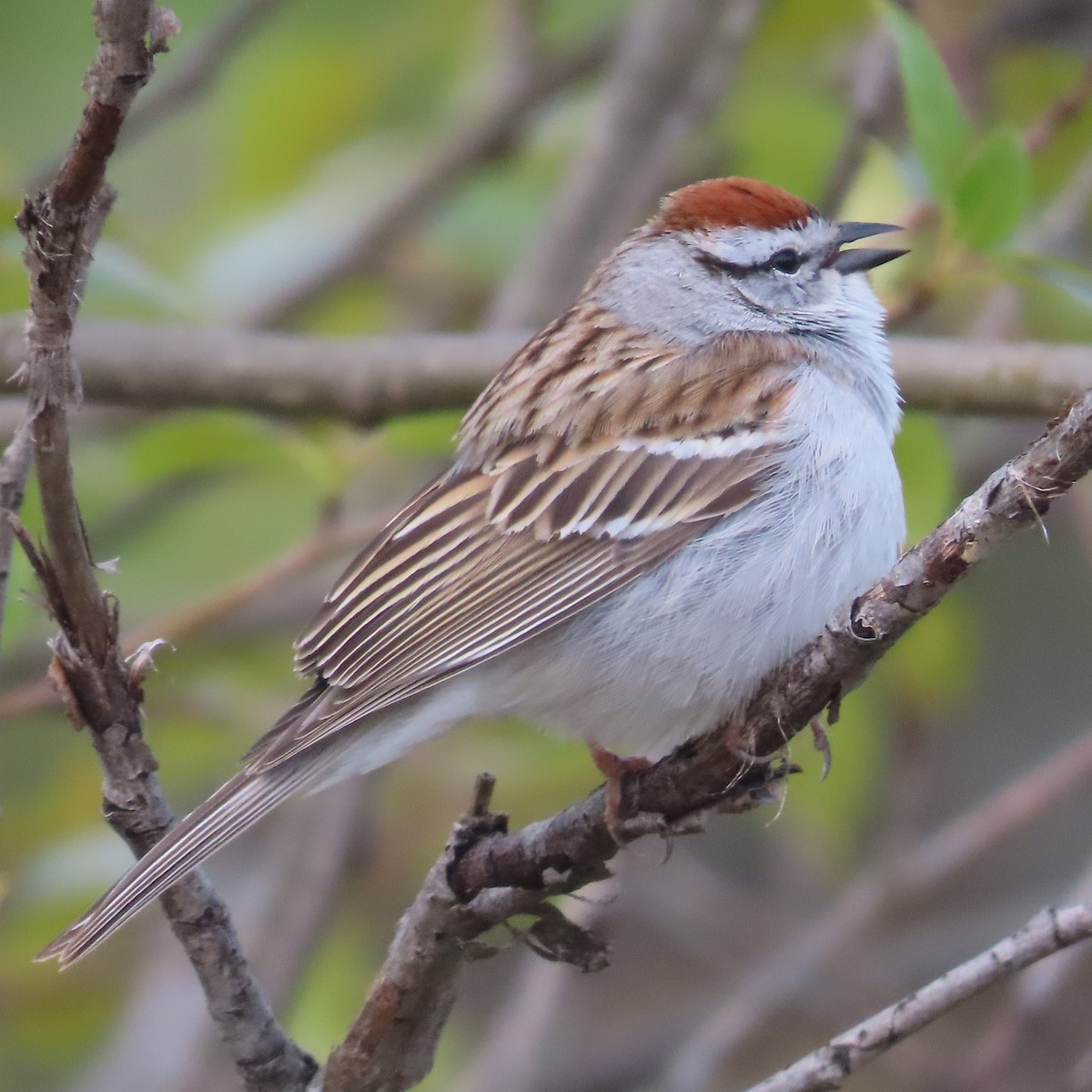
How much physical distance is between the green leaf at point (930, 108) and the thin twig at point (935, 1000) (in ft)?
4.71

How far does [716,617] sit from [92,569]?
1029mm

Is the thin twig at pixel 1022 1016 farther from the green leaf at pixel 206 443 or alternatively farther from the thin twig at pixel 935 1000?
the green leaf at pixel 206 443

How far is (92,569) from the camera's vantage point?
185 cm

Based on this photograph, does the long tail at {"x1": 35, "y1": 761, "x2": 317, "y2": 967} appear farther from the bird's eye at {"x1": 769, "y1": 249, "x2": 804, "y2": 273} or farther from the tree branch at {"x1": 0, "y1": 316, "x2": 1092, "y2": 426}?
the bird's eye at {"x1": 769, "y1": 249, "x2": 804, "y2": 273}

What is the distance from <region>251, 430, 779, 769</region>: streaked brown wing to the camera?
2.60m

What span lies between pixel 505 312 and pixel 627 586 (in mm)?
1693

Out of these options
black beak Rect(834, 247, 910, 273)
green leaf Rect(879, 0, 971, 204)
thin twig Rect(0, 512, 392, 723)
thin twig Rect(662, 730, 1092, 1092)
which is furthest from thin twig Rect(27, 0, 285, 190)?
thin twig Rect(662, 730, 1092, 1092)

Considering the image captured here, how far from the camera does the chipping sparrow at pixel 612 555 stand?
255 cm

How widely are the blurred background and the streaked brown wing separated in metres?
0.40

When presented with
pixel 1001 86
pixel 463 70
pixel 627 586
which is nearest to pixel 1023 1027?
pixel 627 586

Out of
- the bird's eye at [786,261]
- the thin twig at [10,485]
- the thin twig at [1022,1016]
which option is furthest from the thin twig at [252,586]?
the thin twig at [1022,1016]

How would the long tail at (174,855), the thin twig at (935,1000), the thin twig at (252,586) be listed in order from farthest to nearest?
the thin twig at (252,586) → the long tail at (174,855) → the thin twig at (935,1000)

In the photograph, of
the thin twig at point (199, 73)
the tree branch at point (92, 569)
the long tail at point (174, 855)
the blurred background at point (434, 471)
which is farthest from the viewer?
the thin twig at point (199, 73)

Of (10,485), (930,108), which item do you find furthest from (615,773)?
(930,108)
